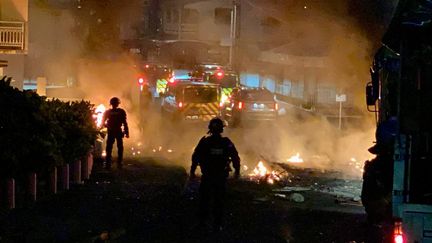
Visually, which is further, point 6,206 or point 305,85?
point 305,85

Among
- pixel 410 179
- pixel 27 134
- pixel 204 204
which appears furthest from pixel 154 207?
pixel 410 179

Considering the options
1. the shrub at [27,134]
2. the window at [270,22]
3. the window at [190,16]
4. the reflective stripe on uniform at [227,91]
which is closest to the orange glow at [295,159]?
the shrub at [27,134]

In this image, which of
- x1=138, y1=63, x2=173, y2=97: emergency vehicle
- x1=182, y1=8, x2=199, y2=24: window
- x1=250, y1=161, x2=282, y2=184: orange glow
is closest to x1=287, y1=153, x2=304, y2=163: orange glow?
x1=250, y1=161, x2=282, y2=184: orange glow

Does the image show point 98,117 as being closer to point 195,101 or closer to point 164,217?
point 195,101

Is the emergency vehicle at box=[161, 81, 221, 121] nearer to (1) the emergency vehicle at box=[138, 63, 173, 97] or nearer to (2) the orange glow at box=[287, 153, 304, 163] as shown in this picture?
(1) the emergency vehicle at box=[138, 63, 173, 97]

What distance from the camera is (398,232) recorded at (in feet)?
18.4

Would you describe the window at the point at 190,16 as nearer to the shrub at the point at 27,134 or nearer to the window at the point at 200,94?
the window at the point at 200,94

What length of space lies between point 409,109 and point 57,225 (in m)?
5.00

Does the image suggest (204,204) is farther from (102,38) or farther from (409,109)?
(102,38)

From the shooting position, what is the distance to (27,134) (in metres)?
10.0

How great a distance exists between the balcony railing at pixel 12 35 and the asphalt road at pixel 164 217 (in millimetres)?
11930

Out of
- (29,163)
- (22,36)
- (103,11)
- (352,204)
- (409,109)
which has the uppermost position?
(103,11)

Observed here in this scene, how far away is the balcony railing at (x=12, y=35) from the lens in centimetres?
2317

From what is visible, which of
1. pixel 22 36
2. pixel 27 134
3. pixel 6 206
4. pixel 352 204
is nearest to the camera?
pixel 6 206
